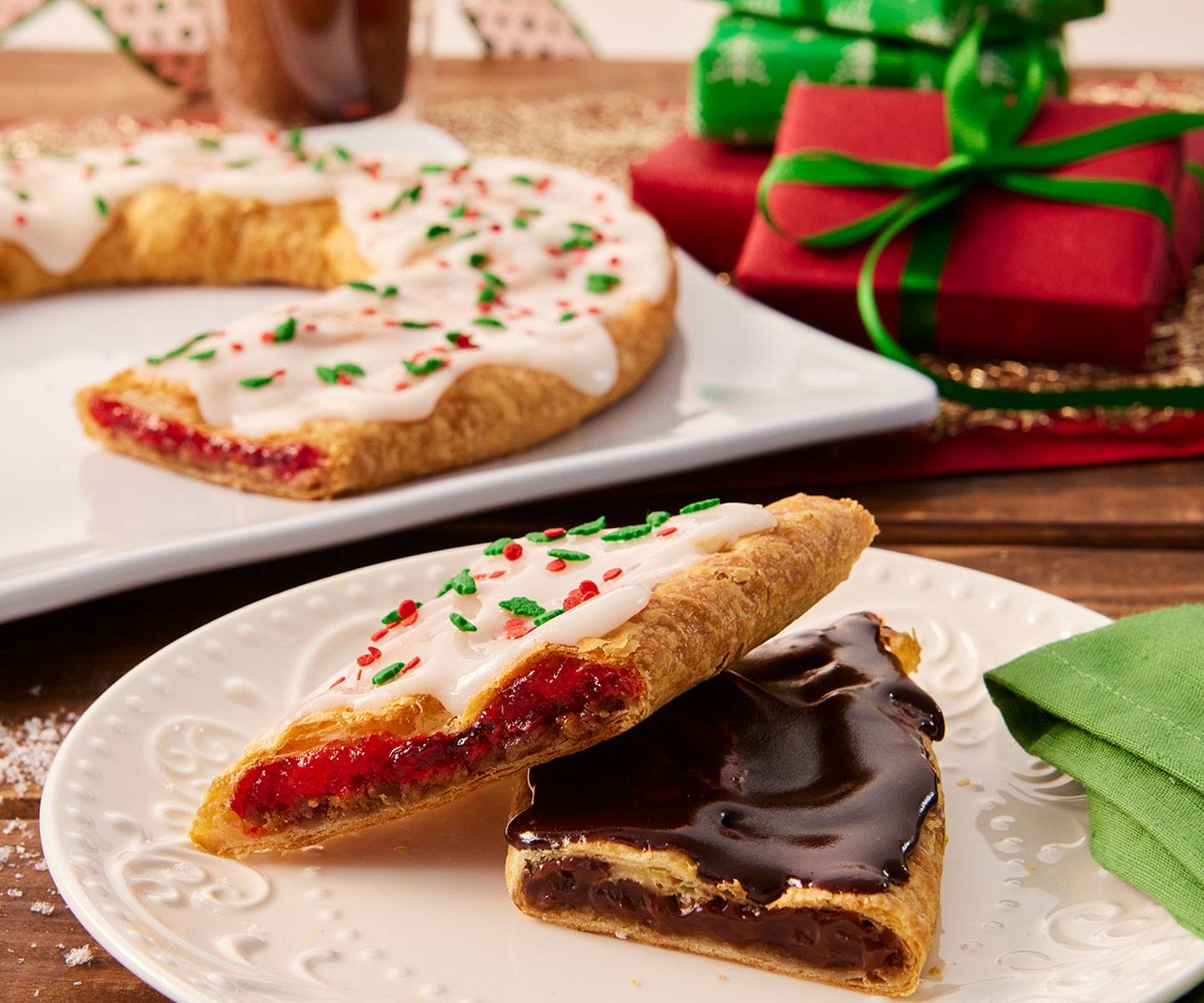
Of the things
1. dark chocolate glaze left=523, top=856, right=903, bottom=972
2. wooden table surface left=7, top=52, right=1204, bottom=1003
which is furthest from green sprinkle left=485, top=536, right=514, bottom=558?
wooden table surface left=7, top=52, right=1204, bottom=1003

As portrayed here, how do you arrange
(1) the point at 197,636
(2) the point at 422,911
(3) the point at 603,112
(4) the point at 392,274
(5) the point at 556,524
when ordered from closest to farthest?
(2) the point at 422,911 < (1) the point at 197,636 < (5) the point at 556,524 < (4) the point at 392,274 < (3) the point at 603,112

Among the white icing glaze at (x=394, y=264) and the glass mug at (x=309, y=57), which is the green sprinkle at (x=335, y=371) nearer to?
the white icing glaze at (x=394, y=264)

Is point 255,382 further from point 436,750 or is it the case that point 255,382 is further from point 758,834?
point 758,834

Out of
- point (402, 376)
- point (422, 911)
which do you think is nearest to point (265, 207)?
point (402, 376)

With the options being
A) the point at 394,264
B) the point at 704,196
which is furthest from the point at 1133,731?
the point at 704,196

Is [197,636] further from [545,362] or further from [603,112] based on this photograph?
[603,112]

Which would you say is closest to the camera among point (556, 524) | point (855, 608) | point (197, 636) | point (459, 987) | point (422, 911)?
point (459, 987)
